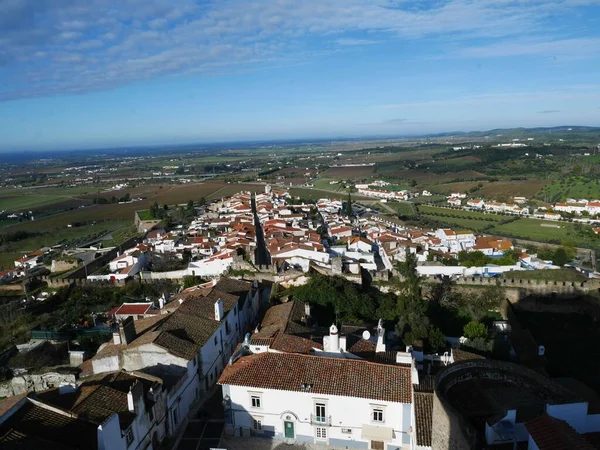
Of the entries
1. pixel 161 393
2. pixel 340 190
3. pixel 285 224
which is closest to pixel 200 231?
pixel 285 224

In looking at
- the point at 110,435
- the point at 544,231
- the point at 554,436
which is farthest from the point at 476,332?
the point at 544,231

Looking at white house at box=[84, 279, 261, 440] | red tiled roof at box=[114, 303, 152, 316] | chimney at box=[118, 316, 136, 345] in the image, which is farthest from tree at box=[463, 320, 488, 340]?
red tiled roof at box=[114, 303, 152, 316]

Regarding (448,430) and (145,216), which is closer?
(448,430)

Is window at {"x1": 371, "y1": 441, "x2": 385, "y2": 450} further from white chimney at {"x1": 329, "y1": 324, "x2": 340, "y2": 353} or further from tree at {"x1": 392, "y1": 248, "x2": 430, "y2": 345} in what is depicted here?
tree at {"x1": 392, "y1": 248, "x2": 430, "y2": 345}

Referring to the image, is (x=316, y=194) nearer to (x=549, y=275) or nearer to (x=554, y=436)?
(x=549, y=275)

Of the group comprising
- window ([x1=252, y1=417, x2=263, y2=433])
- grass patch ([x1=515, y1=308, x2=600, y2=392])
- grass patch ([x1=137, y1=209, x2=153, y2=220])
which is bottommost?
grass patch ([x1=515, y1=308, x2=600, y2=392])
